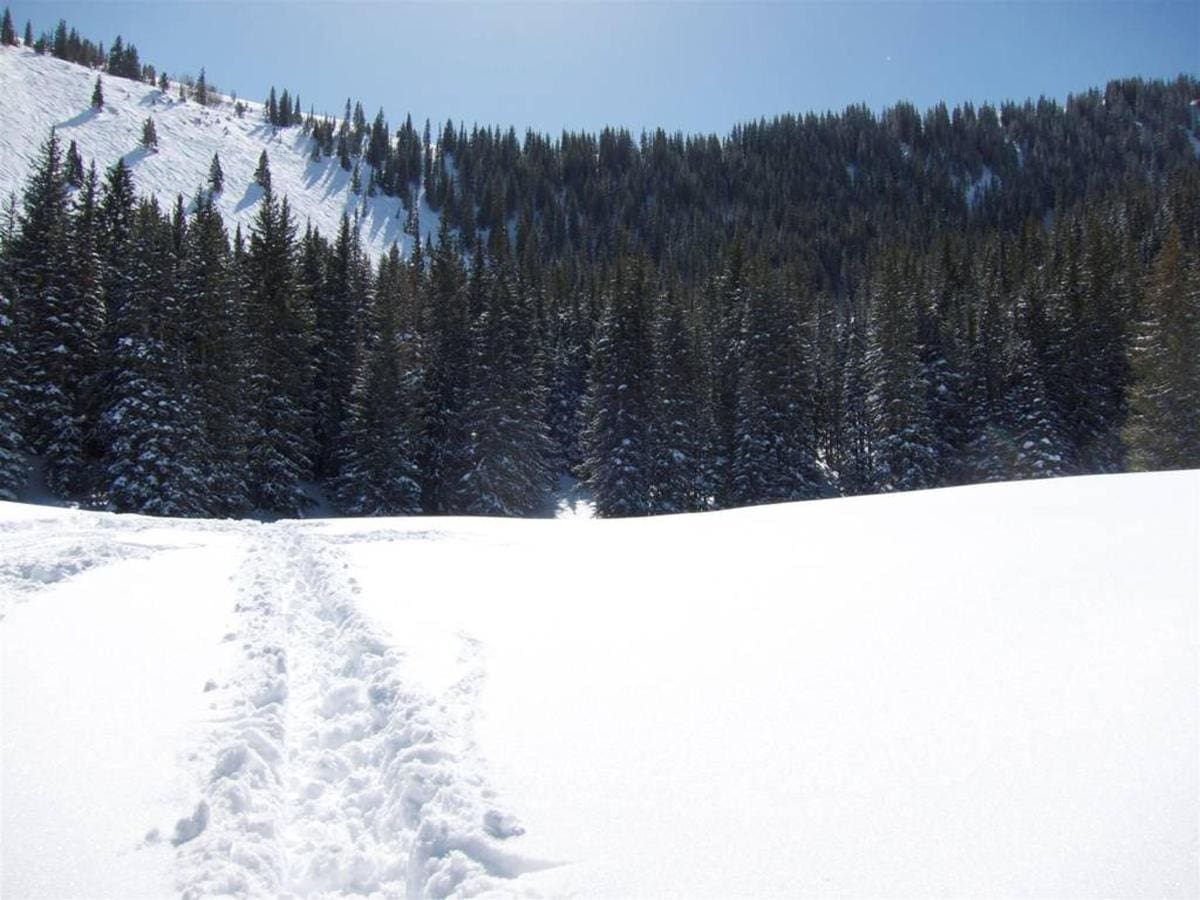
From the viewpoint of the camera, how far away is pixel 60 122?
8406cm

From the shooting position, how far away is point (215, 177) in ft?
304

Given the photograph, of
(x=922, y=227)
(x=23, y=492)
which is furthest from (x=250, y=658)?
(x=922, y=227)

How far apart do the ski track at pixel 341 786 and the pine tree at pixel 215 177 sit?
10575cm

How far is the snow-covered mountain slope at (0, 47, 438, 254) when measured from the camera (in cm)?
8100

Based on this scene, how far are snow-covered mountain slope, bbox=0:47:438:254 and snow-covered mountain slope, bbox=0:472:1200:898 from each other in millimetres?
79744

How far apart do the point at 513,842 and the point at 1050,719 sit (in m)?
3.81

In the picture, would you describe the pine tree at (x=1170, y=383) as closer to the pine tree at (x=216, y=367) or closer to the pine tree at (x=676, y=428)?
the pine tree at (x=676, y=428)

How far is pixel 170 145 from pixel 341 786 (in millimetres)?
121780

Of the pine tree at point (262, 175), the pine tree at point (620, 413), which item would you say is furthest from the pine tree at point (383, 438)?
the pine tree at point (262, 175)

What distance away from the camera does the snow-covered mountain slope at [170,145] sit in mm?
81000

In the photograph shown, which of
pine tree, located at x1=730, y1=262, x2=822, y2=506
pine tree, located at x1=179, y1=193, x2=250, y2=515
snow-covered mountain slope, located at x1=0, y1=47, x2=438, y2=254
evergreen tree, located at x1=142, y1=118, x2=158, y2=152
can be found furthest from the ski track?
evergreen tree, located at x1=142, y1=118, x2=158, y2=152

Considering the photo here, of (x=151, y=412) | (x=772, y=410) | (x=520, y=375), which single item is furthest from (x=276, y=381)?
(x=772, y=410)

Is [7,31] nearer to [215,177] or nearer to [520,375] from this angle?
[215,177]

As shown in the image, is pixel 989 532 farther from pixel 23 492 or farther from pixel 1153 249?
pixel 1153 249
